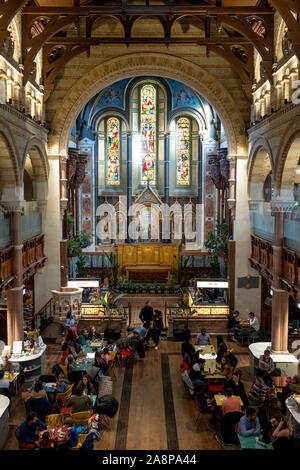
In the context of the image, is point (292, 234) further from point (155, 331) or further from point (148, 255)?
point (148, 255)

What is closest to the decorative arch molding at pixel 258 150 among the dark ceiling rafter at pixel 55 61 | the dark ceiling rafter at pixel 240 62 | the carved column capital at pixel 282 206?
the carved column capital at pixel 282 206

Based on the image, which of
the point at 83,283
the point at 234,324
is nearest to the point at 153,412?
the point at 234,324

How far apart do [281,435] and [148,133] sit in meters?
21.3

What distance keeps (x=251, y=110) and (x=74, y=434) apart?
13466mm

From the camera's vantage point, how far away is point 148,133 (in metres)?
27.0

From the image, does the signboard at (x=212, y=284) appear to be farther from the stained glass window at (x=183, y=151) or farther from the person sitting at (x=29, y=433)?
the person sitting at (x=29, y=433)

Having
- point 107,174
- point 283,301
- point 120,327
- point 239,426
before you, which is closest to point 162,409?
point 239,426

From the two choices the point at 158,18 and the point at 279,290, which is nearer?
the point at 279,290

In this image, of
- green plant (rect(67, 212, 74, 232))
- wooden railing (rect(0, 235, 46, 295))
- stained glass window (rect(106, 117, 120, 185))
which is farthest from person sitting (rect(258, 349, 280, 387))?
stained glass window (rect(106, 117, 120, 185))

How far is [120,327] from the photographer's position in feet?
57.1

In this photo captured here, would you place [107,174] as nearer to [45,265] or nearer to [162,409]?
[45,265]

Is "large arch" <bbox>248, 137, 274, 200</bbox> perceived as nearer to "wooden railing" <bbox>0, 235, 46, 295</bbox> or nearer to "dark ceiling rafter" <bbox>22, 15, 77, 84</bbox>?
"dark ceiling rafter" <bbox>22, 15, 77, 84</bbox>

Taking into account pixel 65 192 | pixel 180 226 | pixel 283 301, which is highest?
pixel 65 192

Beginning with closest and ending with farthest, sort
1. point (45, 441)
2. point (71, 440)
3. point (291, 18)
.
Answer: point (45, 441) → point (71, 440) → point (291, 18)
